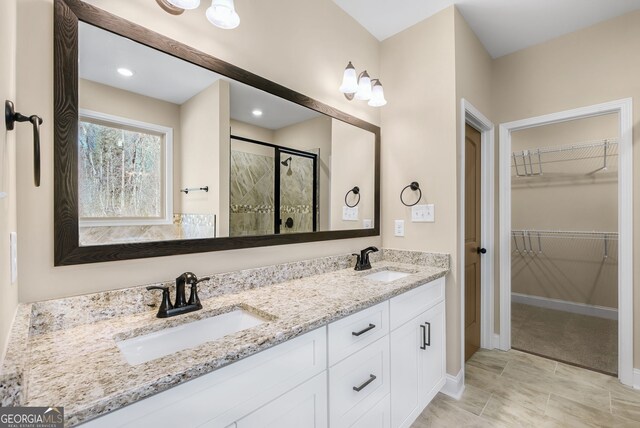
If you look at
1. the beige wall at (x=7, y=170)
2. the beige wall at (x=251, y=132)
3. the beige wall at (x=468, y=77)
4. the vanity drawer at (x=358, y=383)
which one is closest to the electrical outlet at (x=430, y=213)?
the beige wall at (x=468, y=77)

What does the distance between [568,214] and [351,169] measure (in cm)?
320

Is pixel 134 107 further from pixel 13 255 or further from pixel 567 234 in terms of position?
pixel 567 234

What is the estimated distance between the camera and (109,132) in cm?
108

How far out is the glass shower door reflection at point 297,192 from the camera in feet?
5.61

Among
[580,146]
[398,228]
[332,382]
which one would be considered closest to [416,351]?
[332,382]

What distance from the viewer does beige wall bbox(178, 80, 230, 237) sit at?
130cm

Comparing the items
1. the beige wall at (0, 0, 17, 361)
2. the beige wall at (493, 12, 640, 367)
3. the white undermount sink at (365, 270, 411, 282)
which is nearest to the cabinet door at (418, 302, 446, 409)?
the white undermount sink at (365, 270, 411, 282)

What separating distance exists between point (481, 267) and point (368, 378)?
6.35 ft

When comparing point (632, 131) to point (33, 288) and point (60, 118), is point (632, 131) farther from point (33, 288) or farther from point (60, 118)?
point (33, 288)

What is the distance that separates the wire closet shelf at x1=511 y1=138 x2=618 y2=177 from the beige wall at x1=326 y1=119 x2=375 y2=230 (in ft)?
8.72

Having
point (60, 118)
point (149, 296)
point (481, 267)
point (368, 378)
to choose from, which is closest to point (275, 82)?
point (60, 118)

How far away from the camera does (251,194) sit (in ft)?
5.09

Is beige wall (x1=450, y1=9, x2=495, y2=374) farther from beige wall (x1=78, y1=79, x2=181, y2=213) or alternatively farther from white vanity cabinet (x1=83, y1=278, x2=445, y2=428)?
beige wall (x1=78, y1=79, x2=181, y2=213)

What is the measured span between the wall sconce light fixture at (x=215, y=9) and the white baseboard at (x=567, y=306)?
457cm
